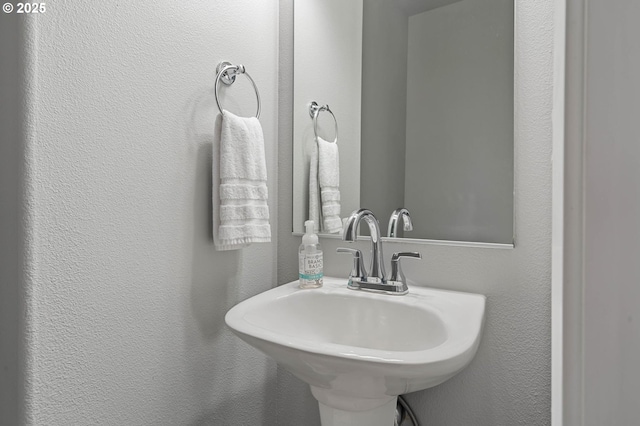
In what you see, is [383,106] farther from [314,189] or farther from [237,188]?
[237,188]

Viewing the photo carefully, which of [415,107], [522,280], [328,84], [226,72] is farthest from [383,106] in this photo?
[522,280]

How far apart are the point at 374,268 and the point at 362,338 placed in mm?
203

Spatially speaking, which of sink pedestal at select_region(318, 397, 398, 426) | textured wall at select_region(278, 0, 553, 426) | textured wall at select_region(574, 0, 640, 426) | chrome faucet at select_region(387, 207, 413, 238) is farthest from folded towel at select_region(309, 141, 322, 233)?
textured wall at select_region(574, 0, 640, 426)

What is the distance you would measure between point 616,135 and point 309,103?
1.20 meters

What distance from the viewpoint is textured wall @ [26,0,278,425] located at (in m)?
0.71

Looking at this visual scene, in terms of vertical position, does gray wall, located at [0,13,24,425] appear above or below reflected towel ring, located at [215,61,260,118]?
below

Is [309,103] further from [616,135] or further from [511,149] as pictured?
[616,135]

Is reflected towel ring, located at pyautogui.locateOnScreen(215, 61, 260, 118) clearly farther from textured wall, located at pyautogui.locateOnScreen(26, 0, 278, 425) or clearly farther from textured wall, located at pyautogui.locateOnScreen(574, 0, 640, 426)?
textured wall, located at pyautogui.locateOnScreen(574, 0, 640, 426)

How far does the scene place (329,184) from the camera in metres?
1.28

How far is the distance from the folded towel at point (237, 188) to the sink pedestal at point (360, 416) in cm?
50

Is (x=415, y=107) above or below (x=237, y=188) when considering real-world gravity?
above

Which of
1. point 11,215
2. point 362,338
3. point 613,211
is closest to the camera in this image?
point 613,211

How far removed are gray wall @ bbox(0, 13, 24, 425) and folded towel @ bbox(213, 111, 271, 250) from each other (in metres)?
0.44

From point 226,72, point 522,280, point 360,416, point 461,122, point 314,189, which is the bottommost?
point 360,416
